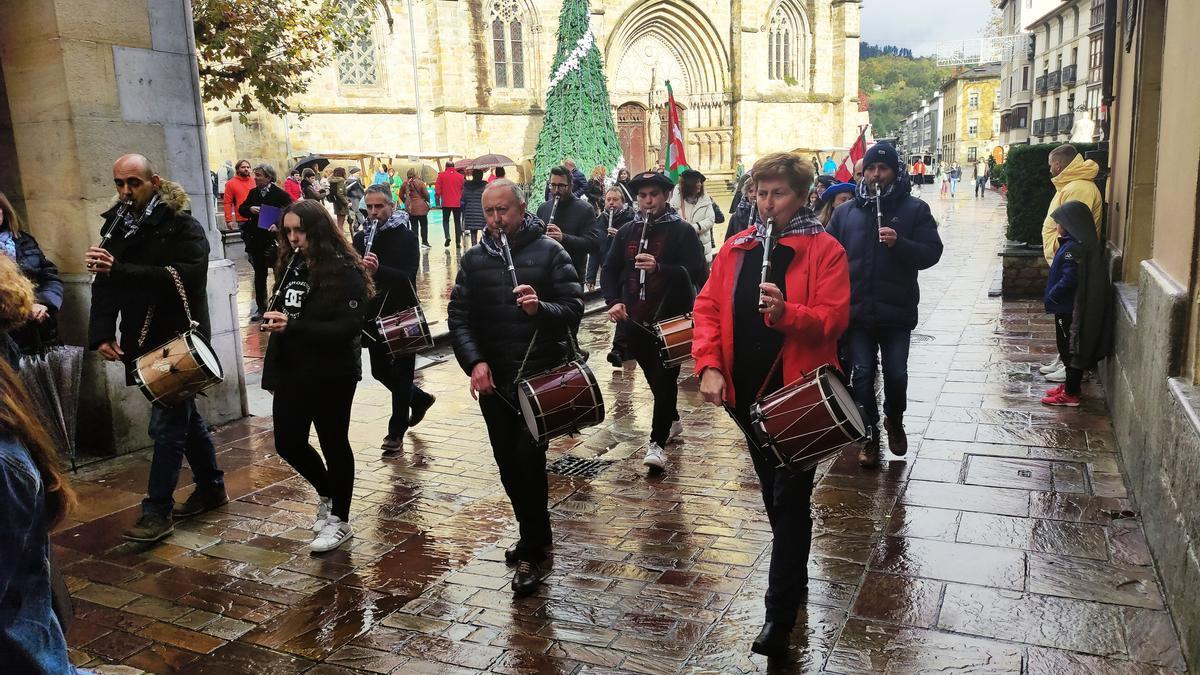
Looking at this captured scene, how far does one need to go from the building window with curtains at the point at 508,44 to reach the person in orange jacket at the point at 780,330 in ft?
94.2

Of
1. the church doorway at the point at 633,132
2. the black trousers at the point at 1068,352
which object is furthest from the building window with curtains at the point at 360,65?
the black trousers at the point at 1068,352

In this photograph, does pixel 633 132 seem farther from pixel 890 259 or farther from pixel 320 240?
pixel 320 240

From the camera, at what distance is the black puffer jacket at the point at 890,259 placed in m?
5.62

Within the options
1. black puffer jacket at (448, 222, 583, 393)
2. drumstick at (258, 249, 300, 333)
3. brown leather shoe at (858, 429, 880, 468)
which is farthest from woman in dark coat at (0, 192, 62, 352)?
brown leather shoe at (858, 429, 880, 468)

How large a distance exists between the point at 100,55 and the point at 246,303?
24.1 ft

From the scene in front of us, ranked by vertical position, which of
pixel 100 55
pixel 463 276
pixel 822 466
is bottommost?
pixel 822 466

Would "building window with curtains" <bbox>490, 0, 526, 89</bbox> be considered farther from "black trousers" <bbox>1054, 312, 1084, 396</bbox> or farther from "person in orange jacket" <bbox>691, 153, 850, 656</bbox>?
"person in orange jacket" <bbox>691, 153, 850, 656</bbox>

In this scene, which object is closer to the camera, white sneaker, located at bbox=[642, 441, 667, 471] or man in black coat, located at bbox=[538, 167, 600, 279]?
white sneaker, located at bbox=[642, 441, 667, 471]

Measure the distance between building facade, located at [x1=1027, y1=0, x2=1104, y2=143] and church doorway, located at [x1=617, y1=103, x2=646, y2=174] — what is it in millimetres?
22889

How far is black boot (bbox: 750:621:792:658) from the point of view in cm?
→ 346

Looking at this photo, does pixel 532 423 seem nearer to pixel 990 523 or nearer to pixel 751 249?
pixel 751 249

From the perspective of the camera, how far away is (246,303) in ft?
42.9

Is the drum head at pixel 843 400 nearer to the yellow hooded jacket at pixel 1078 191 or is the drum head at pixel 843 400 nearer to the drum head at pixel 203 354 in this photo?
the drum head at pixel 203 354

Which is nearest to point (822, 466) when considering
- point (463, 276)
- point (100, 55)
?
point (463, 276)
